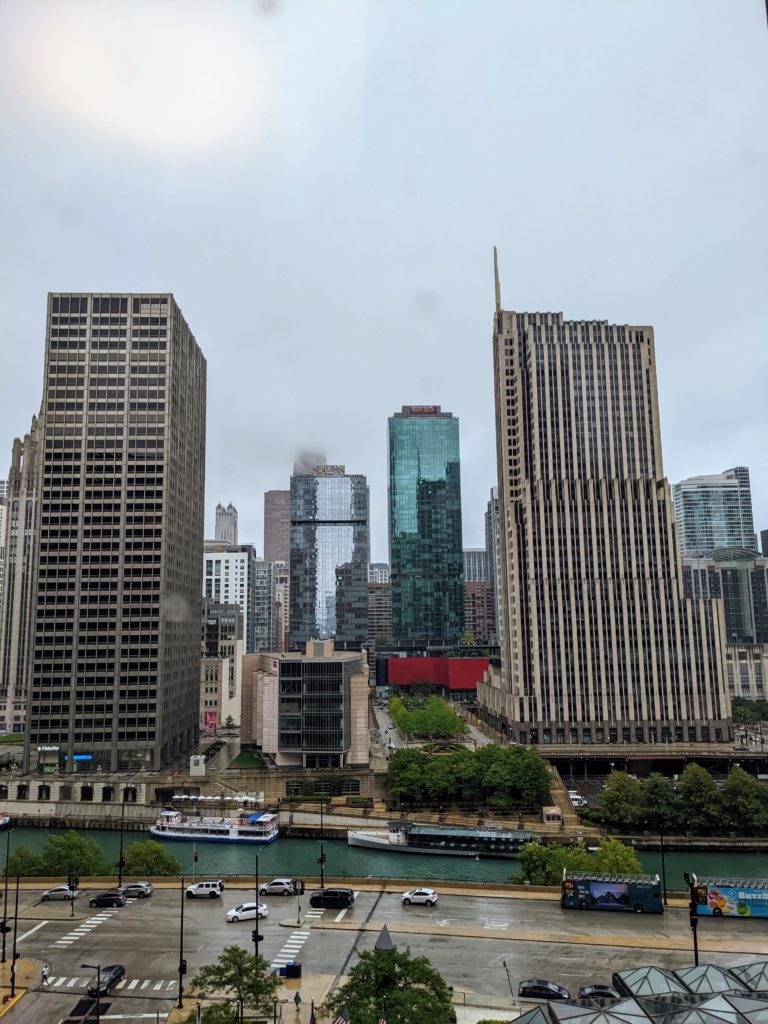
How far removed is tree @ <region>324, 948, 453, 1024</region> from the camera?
28516 mm

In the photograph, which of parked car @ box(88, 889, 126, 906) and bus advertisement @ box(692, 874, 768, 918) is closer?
bus advertisement @ box(692, 874, 768, 918)

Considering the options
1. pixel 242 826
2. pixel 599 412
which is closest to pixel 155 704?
pixel 242 826

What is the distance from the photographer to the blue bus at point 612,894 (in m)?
50.2

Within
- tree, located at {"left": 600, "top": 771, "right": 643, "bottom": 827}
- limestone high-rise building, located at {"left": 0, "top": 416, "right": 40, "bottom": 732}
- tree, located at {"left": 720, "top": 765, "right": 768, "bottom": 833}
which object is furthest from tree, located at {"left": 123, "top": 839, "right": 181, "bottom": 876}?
limestone high-rise building, located at {"left": 0, "top": 416, "right": 40, "bottom": 732}

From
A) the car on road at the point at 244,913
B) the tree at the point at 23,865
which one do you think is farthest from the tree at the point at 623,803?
the tree at the point at 23,865

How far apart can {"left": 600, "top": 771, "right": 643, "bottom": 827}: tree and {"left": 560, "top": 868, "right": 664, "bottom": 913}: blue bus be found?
111 ft

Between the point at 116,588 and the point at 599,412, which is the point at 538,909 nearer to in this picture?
the point at 116,588

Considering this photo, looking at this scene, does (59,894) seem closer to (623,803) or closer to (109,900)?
(109,900)

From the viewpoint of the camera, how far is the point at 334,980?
3894 cm

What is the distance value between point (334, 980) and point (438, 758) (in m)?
58.5

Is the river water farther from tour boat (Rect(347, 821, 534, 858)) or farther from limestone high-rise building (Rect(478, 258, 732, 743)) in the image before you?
limestone high-rise building (Rect(478, 258, 732, 743))

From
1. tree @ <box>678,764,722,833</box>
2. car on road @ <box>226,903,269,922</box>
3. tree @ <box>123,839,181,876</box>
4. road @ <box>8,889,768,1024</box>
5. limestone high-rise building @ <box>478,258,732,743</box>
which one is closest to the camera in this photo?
road @ <box>8,889,768,1024</box>

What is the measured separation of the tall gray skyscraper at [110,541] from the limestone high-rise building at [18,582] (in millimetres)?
67591

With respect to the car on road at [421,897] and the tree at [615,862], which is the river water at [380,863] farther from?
the car on road at [421,897]
